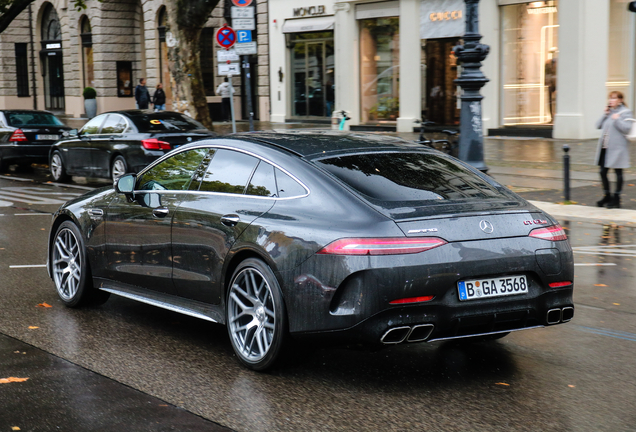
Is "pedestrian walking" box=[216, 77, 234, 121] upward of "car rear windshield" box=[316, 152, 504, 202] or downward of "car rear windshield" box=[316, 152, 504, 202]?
upward

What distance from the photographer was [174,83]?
73.8ft

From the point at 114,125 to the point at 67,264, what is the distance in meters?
10.3

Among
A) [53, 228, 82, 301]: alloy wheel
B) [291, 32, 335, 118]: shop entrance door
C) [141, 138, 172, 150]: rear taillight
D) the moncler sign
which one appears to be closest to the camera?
[53, 228, 82, 301]: alloy wheel

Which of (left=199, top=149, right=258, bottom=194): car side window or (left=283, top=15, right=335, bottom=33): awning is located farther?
(left=283, top=15, right=335, bottom=33): awning

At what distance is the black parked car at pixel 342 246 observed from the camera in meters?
4.71

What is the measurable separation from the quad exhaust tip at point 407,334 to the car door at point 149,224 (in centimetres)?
186

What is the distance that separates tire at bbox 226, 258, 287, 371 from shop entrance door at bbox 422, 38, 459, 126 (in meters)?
22.3

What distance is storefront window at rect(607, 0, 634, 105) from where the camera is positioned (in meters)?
23.6

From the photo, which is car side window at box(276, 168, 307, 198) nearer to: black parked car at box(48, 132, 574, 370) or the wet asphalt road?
black parked car at box(48, 132, 574, 370)

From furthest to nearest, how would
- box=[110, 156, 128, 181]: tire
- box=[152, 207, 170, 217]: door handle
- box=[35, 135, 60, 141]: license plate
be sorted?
1. box=[35, 135, 60, 141]: license plate
2. box=[110, 156, 128, 181]: tire
3. box=[152, 207, 170, 217]: door handle

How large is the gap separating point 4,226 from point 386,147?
7.74 metres

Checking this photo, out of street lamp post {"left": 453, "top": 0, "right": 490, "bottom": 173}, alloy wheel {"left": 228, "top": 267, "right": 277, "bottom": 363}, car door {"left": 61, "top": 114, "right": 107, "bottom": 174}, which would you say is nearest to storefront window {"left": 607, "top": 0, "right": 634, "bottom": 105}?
street lamp post {"left": 453, "top": 0, "right": 490, "bottom": 173}

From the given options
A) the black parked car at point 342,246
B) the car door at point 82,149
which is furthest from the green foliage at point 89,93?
the black parked car at point 342,246

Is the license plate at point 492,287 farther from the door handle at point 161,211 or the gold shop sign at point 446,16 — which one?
the gold shop sign at point 446,16
